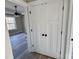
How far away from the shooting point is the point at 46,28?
3496mm

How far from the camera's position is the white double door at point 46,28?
10.3 feet

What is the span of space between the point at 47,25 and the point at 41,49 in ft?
3.81

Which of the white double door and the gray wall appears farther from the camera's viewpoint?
the gray wall

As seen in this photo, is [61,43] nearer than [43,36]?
Yes

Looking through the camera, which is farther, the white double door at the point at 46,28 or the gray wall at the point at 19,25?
the gray wall at the point at 19,25

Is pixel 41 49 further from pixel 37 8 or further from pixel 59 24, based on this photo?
pixel 37 8

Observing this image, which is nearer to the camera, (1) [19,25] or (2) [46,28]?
(2) [46,28]

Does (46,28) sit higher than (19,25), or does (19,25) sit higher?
(19,25)

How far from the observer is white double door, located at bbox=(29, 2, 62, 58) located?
3.15 meters
